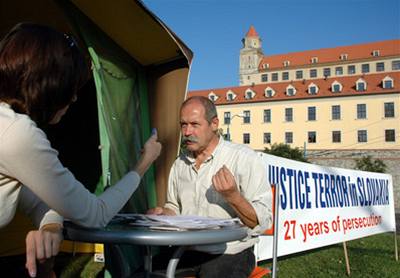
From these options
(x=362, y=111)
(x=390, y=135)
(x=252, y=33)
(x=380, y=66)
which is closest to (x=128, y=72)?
(x=390, y=135)

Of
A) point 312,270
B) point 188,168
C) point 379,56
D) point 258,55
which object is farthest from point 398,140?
point 188,168

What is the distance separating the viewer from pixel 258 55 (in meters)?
82.4

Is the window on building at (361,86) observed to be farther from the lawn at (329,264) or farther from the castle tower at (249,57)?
the lawn at (329,264)

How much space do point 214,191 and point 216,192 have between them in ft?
0.05

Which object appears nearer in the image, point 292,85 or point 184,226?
point 184,226

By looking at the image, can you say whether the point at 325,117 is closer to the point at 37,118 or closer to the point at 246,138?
the point at 246,138

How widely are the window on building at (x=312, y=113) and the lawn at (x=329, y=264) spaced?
44604mm

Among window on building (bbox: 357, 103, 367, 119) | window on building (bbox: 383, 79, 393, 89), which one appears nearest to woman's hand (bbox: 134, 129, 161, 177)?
window on building (bbox: 357, 103, 367, 119)

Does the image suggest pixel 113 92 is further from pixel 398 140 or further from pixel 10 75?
pixel 398 140

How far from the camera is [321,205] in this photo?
5254mm

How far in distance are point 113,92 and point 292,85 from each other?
53445 millimetres

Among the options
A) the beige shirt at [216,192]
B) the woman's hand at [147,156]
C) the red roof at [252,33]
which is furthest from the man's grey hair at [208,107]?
the red roof at [252,33]

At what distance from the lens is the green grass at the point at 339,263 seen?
17.8ft

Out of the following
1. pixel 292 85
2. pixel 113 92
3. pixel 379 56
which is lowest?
pixel 113 92
